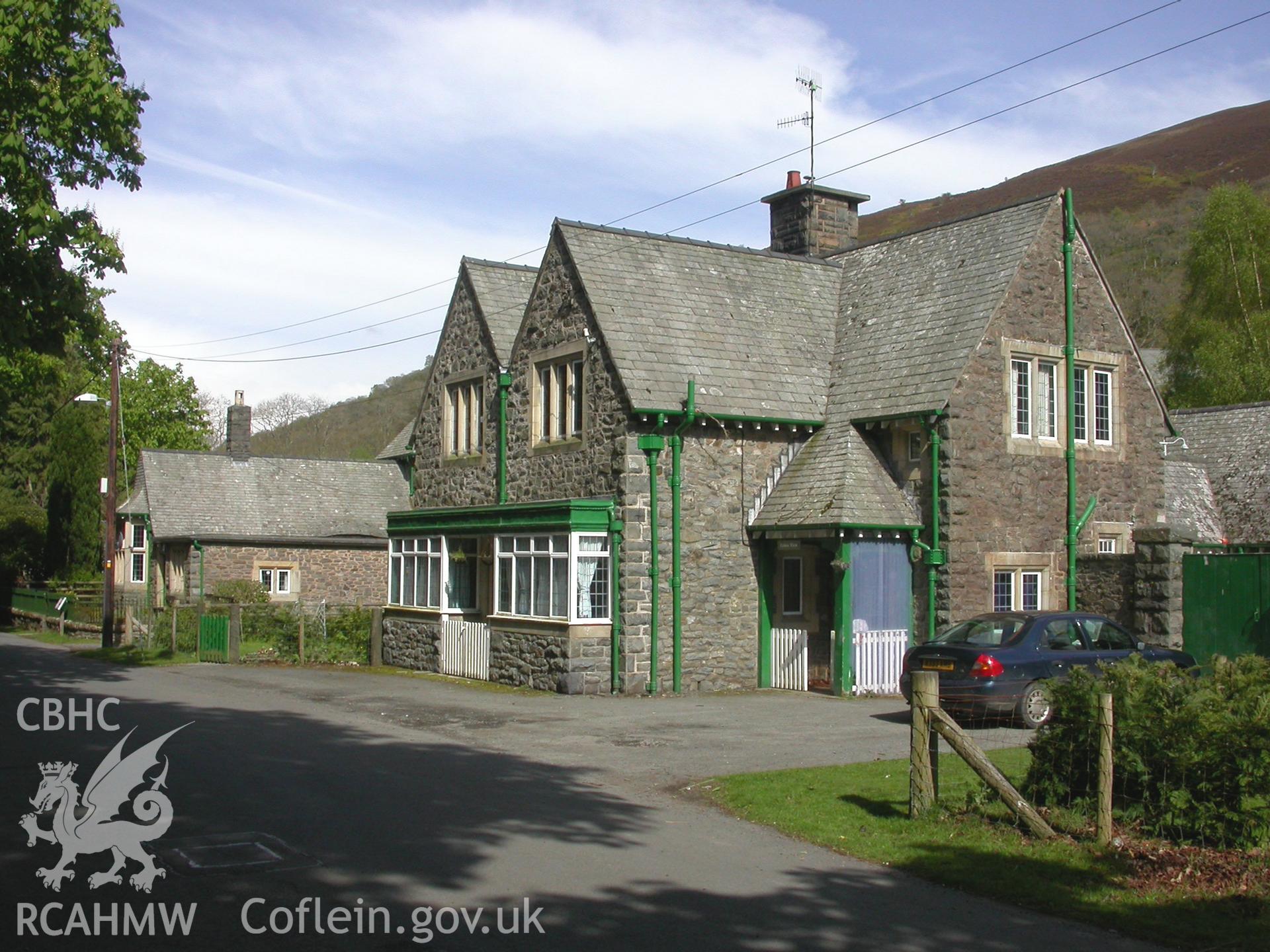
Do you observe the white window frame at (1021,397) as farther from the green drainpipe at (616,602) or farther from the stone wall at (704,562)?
the green drainpipe at (616,602)

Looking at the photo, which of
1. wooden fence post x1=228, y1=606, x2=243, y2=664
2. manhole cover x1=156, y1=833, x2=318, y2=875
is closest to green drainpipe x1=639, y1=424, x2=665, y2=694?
wooden fence post x1=228, y1=606, x2=243, y2=664

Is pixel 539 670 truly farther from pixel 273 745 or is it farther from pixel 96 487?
pixel 96 487

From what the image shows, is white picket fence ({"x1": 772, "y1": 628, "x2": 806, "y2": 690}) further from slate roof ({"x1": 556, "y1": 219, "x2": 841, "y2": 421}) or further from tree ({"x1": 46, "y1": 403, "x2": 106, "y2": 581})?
tree ({"x1": 46, "y1": 403, "x2": 106, "y2": 581})

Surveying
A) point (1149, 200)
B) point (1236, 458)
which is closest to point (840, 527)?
point (1236, 458)

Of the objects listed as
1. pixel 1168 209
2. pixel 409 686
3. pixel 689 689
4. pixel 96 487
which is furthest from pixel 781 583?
pixel 1168 209

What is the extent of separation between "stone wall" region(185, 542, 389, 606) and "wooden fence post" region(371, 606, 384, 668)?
1207 cm

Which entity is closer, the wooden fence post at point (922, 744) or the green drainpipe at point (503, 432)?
→ the wooden fence post at point (922, 744)

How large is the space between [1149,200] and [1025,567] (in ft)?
500

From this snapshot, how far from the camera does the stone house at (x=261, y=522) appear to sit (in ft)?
141

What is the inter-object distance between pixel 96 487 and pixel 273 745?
44.8 metres

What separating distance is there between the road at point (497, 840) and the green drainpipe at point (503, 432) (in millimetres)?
8253

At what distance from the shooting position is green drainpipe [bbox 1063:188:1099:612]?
78.5 feet

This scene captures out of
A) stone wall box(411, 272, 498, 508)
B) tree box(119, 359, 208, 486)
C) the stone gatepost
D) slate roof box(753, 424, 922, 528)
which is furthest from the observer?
tree box(119, 359, 208, 486)

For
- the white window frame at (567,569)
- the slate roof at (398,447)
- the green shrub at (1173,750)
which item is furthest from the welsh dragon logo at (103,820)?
the slate roof at (398,447)
